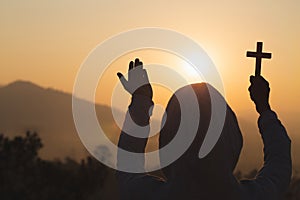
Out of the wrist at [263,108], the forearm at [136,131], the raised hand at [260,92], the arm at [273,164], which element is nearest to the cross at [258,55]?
the raised hand at [260,92]

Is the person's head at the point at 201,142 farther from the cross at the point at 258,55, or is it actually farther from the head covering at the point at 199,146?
the cross at the point at 258,55

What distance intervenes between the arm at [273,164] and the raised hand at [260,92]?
8 cm

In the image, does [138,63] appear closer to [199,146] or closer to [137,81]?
[137,81]

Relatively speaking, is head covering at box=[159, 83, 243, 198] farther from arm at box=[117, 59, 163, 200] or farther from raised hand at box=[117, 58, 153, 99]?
raised hand at box=[117, 58, 153, 99]

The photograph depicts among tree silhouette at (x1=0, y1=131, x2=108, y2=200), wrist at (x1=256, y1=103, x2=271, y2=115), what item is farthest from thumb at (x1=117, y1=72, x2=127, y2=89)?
tree silhouette at (x1=0, y1=131, x2=108, y2=200)

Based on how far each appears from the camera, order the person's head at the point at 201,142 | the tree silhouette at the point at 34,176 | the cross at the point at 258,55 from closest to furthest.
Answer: the person's head at the point at 201,142
the cross at the point at 258,55
the tree silhouette at the point at 34,176

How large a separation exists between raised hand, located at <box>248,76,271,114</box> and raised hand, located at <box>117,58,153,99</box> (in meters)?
0.51

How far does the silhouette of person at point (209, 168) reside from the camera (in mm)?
3648

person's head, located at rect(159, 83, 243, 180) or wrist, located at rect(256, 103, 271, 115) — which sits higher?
wrist, located at rect(256, 103, 271, 115)

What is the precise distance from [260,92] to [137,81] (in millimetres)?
623

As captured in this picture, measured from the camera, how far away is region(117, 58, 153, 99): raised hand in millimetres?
4152

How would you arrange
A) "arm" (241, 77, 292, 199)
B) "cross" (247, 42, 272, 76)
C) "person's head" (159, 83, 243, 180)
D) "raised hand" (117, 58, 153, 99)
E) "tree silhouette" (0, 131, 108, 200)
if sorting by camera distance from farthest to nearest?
"tree silhouette" (0, 131, 108, 200) → "cross" (247, 42, 272, 76) → "raised hand" (117, 58, 153, 99) → "arm" (241, 77, 292, 199) → "person's head" (159, 83, 243, 180)

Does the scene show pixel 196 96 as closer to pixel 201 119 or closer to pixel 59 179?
pixel 201 119

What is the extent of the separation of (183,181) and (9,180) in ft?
128
